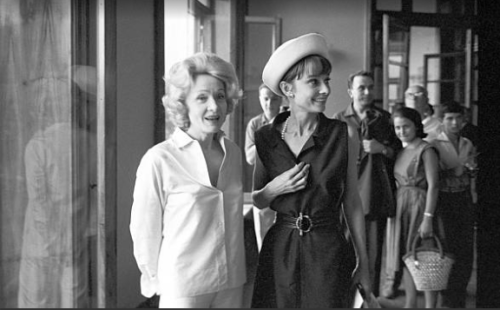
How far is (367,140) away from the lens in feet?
4.88

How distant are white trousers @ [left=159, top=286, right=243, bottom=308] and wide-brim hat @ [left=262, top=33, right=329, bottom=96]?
1.60 ft

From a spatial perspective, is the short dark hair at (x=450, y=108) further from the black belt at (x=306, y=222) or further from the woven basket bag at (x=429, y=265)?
the black belt at (x=306, y=222)

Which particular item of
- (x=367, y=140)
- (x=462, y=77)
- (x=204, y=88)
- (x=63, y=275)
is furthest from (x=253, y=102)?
(x=63, y=275)

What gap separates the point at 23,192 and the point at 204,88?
1.96ft

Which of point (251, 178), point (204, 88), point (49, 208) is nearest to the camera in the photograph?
point (204, 88)

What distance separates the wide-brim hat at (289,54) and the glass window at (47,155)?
1.44 feet

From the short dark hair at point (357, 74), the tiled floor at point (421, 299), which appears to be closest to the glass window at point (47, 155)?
the short dark hair at point (357, 74)

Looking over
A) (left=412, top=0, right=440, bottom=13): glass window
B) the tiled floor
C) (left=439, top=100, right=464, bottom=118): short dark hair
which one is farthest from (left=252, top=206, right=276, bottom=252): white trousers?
(left=412, top=0, right=440, bottom=13): glass window

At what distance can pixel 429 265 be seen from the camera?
1.58m

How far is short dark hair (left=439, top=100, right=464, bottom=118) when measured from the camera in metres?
1.54

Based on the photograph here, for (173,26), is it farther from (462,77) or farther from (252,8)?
(462,77)

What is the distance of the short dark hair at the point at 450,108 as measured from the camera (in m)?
1.54

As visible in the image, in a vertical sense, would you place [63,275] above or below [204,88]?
below

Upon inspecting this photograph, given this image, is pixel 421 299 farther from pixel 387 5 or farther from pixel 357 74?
pixel 387 5
